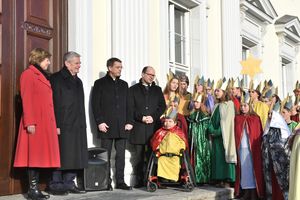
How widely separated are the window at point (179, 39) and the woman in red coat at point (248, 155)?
2.30 metres

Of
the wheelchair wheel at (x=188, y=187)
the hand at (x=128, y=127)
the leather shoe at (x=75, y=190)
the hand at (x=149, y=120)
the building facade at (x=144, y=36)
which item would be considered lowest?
the wheelchair wheel at (x=188, y=187)

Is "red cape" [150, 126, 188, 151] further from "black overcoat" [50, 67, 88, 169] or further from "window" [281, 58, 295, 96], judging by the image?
"window" [281, 58, 295, 96]

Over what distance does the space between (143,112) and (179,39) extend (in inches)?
119

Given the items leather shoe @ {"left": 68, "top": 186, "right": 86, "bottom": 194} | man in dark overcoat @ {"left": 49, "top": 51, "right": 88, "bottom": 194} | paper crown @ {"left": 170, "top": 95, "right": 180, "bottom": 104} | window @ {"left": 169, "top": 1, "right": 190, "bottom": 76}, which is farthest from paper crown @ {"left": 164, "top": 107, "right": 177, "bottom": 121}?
window @ {"left": 169, "top": 1, "right": 190, "bottom": 76}

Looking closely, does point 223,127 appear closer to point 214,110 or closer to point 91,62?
point 214,110

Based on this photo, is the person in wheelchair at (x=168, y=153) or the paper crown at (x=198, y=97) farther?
the paper crown at (x=198, y=97)

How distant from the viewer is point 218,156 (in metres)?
7.23

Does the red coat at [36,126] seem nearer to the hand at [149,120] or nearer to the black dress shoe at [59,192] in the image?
the black dress shoe at [59,192]

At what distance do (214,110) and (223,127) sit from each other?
0.31 m

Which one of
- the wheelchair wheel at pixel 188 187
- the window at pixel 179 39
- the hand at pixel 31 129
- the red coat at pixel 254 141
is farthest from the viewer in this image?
the window at pixel 179 39

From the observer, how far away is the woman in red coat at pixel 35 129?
17.0ft

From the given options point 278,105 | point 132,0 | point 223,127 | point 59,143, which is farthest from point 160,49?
point 59,143

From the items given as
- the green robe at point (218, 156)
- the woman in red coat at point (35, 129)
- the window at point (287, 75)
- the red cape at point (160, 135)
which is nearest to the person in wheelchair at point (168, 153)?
the red cape at point (160, 135)

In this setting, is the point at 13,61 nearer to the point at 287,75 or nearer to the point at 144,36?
the point at 144,36
